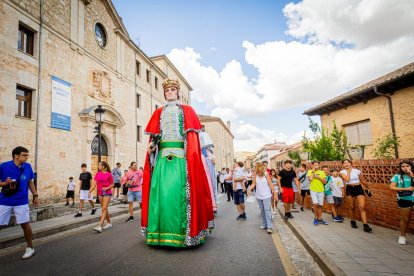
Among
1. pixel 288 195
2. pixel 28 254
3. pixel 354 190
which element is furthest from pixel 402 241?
pixel 28 254

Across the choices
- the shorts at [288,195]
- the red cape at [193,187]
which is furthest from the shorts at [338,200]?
the red cape at [193,187]

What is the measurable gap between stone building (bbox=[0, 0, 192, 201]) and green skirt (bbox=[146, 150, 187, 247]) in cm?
927

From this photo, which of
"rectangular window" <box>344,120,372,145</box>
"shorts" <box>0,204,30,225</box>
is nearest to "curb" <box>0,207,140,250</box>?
"shorts" <box>0,204,30,225</box>

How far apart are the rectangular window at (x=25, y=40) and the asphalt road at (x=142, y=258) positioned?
10.4 m

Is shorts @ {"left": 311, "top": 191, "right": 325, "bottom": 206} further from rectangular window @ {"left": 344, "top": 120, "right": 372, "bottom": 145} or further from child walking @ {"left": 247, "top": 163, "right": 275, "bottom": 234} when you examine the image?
rectangular window @ {"left": 344, "top": 120, "right": 372, "bottom": 145}

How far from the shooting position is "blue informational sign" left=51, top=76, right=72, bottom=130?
12930mm

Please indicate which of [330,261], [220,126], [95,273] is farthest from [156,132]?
[220,126]

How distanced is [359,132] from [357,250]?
1462cm

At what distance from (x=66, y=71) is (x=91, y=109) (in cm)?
241

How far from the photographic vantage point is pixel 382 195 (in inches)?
252

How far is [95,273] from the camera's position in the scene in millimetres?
3326

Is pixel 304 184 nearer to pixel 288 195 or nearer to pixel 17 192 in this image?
pixel 288 195

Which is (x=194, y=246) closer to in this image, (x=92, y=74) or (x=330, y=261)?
(x=330, y=261)

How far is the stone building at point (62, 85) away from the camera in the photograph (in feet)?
35.7
